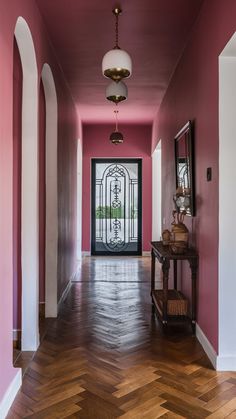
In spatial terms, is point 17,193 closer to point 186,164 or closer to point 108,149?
point 186,164

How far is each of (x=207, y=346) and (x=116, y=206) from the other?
611cm

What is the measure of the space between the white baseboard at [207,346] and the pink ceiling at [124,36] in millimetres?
2864

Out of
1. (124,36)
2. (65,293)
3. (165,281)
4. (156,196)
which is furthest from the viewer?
(156,196)

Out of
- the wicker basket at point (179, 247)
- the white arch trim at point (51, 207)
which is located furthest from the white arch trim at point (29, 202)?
the wicker basket at point (179, 247)

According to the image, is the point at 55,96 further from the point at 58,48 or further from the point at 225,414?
the point at 225,414

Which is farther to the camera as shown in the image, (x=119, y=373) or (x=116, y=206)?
(x=116, y=206)

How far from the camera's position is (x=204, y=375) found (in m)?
2.95

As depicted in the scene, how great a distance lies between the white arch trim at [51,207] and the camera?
452 centimetres

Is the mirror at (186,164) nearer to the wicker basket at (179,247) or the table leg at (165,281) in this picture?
the wicker basket at (179,247)

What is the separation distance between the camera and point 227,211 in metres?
3.01

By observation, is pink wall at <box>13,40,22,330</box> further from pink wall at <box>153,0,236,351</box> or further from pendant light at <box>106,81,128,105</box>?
pink wall at <box>153,0,236,351</box>

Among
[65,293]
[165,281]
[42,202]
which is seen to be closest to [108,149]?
[65,293]

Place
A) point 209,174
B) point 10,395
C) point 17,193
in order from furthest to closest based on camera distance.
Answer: point 17,193
point 209,174
point 10,395

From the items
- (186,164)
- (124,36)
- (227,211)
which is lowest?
(227,211)
